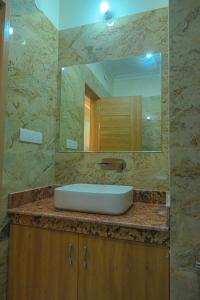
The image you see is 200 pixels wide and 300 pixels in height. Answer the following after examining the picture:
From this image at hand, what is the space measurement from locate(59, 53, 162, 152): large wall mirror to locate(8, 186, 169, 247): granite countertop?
0.48 meters

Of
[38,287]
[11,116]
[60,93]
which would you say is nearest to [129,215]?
[38,287]

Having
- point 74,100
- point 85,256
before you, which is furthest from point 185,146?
point 74,100

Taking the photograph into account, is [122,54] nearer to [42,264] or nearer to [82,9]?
[82,9]

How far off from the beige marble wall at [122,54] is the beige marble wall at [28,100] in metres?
0.14

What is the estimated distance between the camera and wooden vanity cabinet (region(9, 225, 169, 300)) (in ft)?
3.17

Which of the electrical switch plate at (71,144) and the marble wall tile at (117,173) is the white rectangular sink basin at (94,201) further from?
the electrical switch plate at (71,144)

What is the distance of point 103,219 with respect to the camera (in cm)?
107

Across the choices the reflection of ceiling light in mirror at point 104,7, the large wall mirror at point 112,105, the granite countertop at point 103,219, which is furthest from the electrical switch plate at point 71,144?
the reflection of ceiling light in mirror at point 104,7

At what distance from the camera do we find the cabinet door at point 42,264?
3.60 ft

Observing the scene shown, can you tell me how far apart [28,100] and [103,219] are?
0.97 m

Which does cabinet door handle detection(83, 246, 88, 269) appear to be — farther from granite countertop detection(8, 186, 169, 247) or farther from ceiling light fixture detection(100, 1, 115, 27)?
ceiling light fixture detection(100, 1, 115, 27)

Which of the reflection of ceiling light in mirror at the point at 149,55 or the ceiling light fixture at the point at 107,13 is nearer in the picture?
the reflection of ceiling light in mirror at the point at 149,55

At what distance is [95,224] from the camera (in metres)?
1.07

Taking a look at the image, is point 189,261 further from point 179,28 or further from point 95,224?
point 179,28
